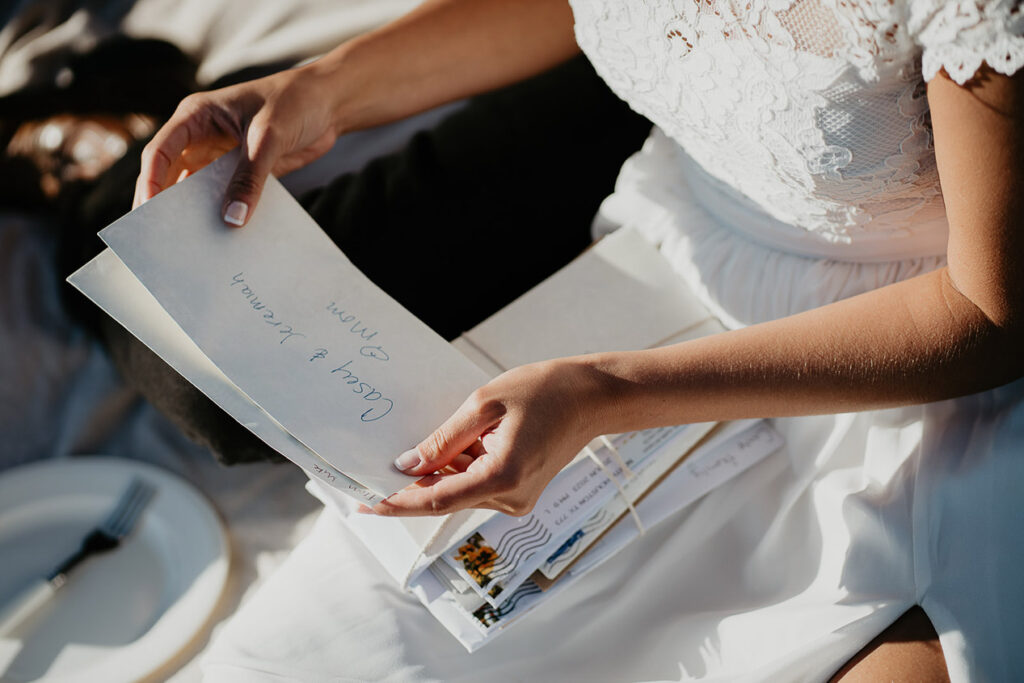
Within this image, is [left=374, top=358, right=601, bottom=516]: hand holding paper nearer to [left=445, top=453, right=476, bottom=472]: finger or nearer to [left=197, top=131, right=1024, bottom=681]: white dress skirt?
[left=445, top=453, right=476, bottom=472]: finger

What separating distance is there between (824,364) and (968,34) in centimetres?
26

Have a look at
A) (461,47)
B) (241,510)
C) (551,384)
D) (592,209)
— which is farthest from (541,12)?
(241,510)

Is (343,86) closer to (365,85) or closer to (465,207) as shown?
(365,85)

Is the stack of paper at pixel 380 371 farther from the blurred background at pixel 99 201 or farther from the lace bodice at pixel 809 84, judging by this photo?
the blurred background at pixel 99 201

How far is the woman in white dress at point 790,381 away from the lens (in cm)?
55

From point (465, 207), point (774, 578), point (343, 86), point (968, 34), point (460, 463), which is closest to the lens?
point (968, 34)

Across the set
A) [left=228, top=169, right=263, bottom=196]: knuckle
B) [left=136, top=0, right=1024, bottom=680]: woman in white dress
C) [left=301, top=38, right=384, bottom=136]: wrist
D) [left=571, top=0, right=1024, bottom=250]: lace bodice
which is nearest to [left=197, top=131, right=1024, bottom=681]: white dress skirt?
[left=136, top=0, right=1024, bottom=680]: woman in white dress

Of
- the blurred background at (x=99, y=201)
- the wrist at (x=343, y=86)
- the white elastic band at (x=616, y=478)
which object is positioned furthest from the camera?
the blurred background at (x=99, y=201)

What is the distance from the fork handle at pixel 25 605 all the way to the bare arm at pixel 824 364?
601mm

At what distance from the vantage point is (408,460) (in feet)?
1.83

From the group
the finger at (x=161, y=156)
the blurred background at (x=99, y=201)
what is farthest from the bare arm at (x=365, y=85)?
the blurred background at (x=99, y=201)

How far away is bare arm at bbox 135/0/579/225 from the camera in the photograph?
2.42ft

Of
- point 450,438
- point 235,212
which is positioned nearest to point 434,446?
point 450,438

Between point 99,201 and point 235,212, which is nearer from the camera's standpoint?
point 235,212
